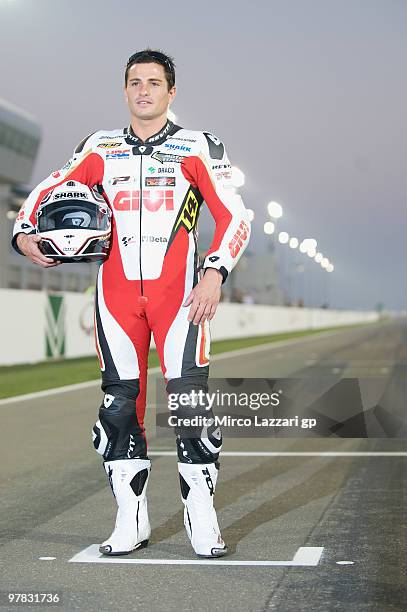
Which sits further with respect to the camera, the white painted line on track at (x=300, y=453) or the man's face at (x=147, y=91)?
the white painted line on track at (x=300, y=453)

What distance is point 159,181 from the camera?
17.9ft

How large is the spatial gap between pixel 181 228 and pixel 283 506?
2238 millimetres

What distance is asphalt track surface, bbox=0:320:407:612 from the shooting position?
15.4 ft

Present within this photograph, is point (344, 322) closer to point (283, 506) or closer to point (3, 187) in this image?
point (3, 187)

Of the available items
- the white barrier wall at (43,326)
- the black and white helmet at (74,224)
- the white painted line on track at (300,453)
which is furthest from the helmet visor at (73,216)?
the white barrier wall at (43,326)

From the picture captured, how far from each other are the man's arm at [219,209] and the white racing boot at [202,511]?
0.71 metres

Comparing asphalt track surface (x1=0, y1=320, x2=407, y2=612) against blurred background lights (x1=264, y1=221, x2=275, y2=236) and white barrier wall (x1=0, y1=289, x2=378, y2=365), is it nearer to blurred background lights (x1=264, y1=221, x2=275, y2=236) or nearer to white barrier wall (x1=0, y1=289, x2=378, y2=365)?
white barrier wall (x1=0, y1=289, x2=378, y2=365)

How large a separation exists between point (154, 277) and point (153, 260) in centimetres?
8

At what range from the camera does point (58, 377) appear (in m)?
19.8

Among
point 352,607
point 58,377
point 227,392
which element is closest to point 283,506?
point 227,392

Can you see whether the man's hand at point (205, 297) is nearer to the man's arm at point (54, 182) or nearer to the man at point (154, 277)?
the man at point (154, 277)

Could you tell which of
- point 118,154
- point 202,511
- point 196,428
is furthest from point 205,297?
point 202,511

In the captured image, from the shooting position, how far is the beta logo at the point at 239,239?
5457mm

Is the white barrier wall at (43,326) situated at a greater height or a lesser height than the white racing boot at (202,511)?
greater
